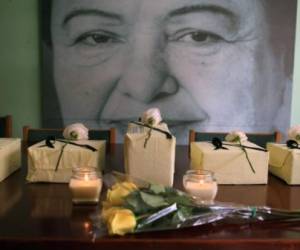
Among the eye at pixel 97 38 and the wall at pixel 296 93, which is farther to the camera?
the wall at pixel 296 93

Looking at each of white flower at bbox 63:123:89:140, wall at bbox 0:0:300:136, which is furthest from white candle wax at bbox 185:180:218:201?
wall at bbox 0:0:300:136

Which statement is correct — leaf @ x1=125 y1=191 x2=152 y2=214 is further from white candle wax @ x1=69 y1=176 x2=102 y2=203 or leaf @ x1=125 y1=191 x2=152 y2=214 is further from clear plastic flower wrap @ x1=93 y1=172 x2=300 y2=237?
white candle wax @ x1=69 y1=176 x2=102 y2=203

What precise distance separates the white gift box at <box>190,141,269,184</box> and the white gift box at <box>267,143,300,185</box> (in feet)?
0.25

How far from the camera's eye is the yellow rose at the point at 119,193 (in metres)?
0.78

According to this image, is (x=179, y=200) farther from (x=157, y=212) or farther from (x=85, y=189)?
(x=85, y=189)

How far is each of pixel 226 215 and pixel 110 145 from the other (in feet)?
3.58

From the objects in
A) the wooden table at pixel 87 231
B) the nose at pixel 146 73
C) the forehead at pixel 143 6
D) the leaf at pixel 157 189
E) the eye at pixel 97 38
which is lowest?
the wooden table at pixel 87 231

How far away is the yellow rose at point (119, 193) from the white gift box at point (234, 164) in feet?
1.14

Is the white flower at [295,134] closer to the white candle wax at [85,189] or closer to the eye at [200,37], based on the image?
the white candle wax at [85,189]

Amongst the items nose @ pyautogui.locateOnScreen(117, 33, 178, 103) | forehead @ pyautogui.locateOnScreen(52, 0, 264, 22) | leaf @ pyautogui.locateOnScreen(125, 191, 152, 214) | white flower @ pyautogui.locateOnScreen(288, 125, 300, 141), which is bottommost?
leaf @ pyautogui.locateOnScreen(125, 191, 152, 214)

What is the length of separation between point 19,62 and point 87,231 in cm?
207

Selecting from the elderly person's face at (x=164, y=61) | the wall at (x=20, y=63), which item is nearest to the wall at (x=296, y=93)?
the wall at (x=20, y=63)

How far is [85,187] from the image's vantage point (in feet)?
2.87

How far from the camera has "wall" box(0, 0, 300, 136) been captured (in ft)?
8.23
